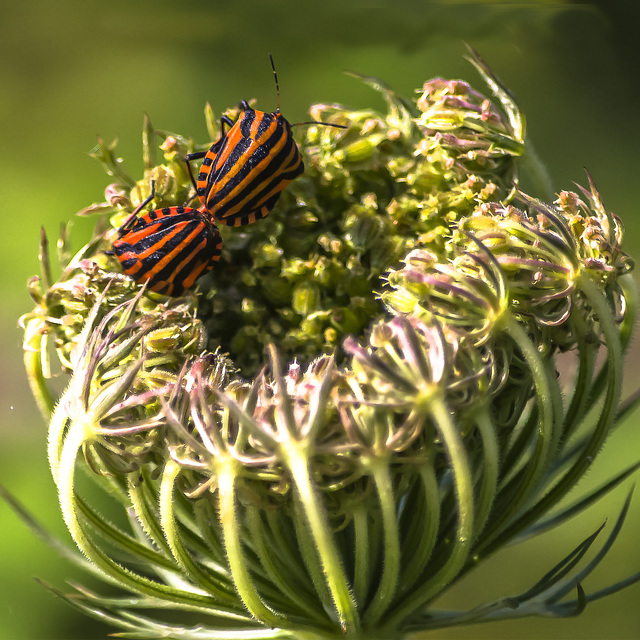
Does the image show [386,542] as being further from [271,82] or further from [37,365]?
[271,82]

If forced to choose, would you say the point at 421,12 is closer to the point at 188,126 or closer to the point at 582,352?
the point at 188,126

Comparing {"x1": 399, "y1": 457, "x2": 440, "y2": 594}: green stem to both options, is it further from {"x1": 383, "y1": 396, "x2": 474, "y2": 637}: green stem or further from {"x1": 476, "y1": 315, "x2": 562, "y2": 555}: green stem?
{"x1": 476, "y1": 315, "x2": 562, "y2": 555}: green stem

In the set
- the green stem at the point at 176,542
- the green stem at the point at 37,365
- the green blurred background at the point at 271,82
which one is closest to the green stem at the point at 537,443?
the green stem at the point at 176,542

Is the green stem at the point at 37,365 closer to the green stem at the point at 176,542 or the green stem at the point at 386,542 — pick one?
the green stem at the point at 176,542

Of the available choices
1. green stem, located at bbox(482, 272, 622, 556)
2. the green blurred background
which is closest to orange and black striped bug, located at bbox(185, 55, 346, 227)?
green stem, located at bbox(482, 272, 622, 556)

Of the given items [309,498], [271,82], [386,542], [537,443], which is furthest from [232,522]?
[271,82]

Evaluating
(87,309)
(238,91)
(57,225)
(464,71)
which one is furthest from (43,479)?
(464,71)
